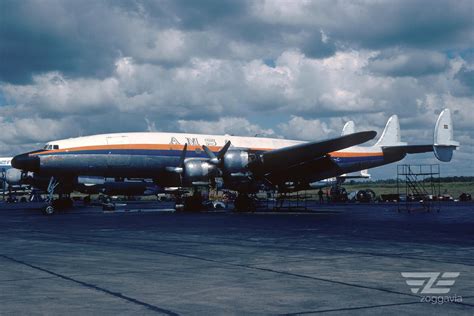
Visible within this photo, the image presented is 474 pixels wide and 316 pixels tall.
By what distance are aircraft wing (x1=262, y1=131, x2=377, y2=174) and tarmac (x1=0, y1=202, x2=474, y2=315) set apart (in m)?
15.3

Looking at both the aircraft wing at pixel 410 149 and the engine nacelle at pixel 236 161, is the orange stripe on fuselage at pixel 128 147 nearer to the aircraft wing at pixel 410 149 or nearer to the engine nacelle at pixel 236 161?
the engine nacelle at pixel 236 161

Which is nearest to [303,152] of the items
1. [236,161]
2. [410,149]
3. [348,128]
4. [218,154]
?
[236,161]

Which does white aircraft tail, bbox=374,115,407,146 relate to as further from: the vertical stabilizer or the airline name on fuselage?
the airline name on fuselage

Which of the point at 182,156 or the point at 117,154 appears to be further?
the point at 182,156

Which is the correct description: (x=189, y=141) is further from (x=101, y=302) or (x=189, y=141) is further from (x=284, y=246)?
(x=101, y=302)

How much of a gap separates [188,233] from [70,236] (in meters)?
3.45

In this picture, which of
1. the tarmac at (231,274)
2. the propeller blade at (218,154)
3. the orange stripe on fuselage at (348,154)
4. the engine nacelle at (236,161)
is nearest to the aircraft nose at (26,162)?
the propeller blade at (218,154)

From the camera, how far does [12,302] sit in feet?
21.1

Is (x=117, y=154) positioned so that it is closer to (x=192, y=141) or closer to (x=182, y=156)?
(x=182, y=156)

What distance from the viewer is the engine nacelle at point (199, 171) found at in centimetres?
3222

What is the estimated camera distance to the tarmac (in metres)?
6.23

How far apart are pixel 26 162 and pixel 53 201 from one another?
4861 millimetres

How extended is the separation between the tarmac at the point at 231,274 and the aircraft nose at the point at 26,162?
56.5 ft

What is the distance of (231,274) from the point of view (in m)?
8.62
